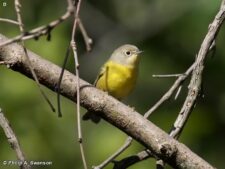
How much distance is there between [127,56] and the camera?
6.78m

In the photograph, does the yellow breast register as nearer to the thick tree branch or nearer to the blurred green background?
the blurred green background

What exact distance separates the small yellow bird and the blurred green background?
0.89 meters

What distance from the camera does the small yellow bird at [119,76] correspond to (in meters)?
6.30

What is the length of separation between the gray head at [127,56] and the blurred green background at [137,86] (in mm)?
1028

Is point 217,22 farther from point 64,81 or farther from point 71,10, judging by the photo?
point 71,10

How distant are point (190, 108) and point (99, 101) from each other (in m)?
0.55

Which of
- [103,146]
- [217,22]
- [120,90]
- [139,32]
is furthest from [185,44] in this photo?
[217,22]

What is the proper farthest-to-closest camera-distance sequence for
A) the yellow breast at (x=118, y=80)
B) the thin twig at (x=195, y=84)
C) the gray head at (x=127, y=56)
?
the gray head at (x=127, y=56)
the yellow breast at (x=118, y=80)
the thin twig at (x=195, y=84)

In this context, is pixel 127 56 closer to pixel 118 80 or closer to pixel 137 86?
pixel 118 80

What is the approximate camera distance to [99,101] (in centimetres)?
367

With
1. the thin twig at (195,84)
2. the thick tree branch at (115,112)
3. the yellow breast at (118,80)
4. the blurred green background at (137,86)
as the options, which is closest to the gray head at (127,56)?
the yellow breast at (118,80)

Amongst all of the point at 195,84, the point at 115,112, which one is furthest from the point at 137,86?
the point at 115,112

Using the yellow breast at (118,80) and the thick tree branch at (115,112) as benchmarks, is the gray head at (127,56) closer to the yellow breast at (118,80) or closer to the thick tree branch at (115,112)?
the yellow breast at (118,80)

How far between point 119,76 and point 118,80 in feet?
0.19
